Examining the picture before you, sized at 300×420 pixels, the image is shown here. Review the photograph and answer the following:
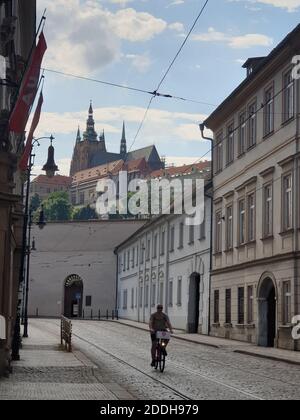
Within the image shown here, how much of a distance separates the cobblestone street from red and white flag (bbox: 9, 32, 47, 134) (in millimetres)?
5337

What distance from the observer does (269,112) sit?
34.7 m

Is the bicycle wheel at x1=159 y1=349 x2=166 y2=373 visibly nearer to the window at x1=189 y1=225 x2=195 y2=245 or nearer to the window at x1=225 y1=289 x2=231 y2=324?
the window at x1=225 y1=289 x2=231 y2=324

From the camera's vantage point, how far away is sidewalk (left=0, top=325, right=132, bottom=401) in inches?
547

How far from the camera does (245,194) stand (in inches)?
1481

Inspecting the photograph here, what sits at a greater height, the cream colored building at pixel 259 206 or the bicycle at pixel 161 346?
the cream colored building at pixel 259 206

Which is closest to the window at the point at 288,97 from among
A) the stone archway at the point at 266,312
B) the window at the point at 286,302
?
the window at the point at 286,302

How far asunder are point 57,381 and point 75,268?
67.1 metres

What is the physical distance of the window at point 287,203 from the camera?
31234 millimetres

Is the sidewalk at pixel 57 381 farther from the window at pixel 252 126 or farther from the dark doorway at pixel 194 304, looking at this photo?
the dark doorway at pixel 194 304

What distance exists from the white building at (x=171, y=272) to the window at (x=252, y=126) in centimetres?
805

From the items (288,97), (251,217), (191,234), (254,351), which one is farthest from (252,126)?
(191,234)

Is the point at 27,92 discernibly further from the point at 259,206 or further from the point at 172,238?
the point at 172,238

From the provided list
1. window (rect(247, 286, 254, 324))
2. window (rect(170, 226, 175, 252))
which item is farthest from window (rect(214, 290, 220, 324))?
window (rect(170, 226, 175, 252))
